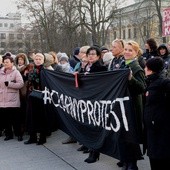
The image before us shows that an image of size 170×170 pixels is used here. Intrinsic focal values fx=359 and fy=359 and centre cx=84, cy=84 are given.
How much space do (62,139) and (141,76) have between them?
3.01m

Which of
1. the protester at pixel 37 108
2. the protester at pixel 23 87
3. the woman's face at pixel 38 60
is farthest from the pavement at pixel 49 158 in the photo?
the woman's face at pixel 38 60

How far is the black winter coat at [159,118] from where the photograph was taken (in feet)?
12.7

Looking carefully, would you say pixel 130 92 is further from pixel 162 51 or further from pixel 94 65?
pixel 162 51

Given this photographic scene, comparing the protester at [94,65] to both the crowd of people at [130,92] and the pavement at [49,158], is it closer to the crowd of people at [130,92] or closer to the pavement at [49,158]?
the crowd of people at [130,92]

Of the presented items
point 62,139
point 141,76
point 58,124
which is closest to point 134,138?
point 141,76

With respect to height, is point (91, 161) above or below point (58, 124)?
below

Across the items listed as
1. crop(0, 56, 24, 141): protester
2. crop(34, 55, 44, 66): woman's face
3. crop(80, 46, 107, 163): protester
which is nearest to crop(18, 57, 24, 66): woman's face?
crop(0, 56, 24, 141): protester

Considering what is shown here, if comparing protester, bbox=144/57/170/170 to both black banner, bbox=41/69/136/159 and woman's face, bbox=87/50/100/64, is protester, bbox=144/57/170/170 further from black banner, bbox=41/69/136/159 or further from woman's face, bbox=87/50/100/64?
woman's face, bbox=87/50/100/64

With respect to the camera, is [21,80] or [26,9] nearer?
[21,80]

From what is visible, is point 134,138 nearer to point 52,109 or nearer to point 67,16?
point 52,109

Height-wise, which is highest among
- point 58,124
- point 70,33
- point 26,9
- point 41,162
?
point 26,9

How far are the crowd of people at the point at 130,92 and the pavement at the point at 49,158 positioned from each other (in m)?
0.16

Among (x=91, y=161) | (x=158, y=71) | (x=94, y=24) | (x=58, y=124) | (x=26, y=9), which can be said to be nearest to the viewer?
(x=158, y=71)

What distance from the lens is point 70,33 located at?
3178 cm
